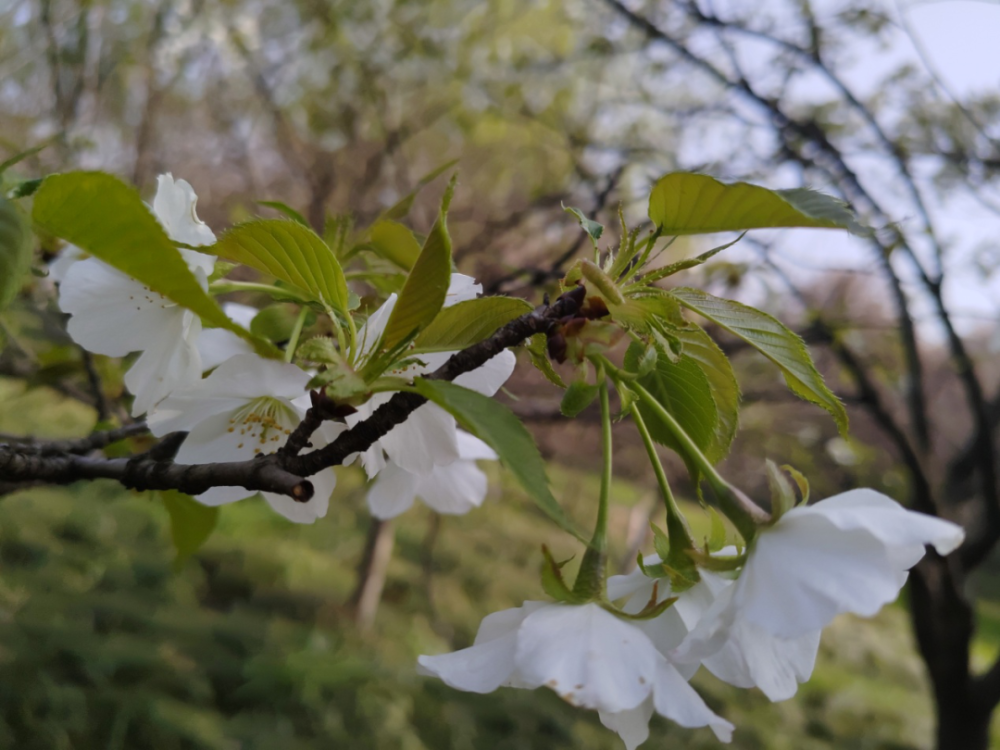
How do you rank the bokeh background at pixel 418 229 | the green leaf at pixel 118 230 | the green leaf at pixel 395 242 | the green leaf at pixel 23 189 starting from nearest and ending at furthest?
the green leaf at pixel 118 230, the green leaf at pixel 23 189, the green leaf at pixel 395 242, the bokeh background at pixel 418 229

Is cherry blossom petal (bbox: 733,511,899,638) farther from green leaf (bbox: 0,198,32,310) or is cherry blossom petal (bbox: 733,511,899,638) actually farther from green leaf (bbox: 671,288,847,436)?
green leaf (bbox: 0,198,32,310)

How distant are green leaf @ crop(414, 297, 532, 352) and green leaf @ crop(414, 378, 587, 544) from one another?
6 cm

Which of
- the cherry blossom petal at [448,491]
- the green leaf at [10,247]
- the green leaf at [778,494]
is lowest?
the cherry blossom petal at [448,491]

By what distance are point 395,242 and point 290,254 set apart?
5.8 inches

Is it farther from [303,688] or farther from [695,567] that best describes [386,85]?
[695,567]

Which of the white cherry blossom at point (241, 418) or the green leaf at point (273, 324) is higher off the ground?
the green leaf at point (273, 324)

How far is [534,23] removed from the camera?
120 inches

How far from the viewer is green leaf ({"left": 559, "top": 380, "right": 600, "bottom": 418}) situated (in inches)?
13.7

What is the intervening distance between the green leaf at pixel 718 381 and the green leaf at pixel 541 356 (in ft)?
0.30

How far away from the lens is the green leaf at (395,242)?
0.49m

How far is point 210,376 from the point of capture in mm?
378

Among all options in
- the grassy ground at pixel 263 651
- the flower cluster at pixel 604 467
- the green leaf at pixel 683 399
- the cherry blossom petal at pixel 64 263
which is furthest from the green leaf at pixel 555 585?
the grassy ground at pixel 263 651

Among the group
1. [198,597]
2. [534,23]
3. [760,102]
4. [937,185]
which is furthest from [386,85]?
[198,597]

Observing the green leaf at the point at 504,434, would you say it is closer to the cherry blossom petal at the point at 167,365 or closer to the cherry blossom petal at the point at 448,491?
the cherry blossom petal at the point at 167,365
